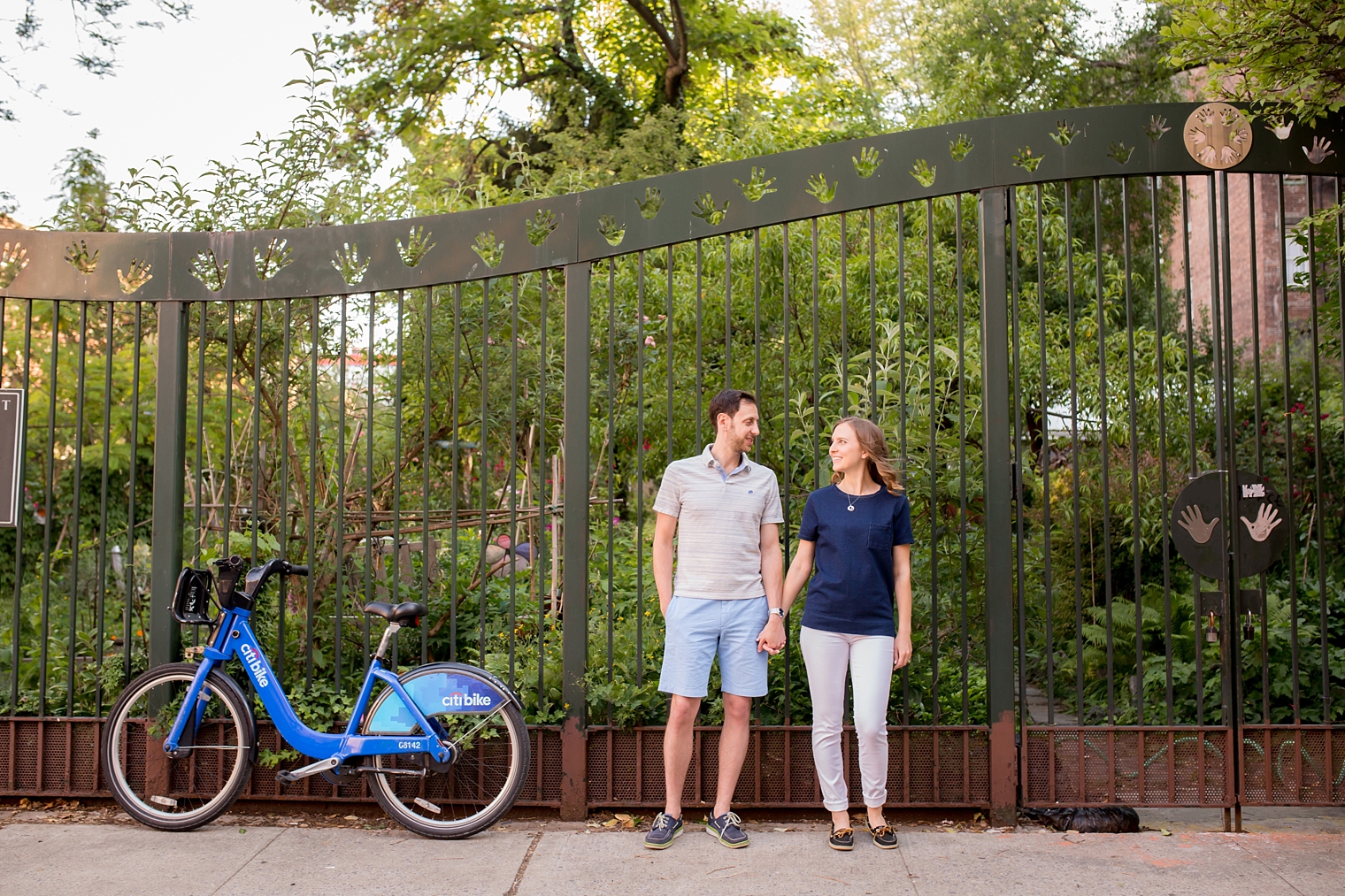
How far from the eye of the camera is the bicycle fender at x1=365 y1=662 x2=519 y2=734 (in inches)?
172

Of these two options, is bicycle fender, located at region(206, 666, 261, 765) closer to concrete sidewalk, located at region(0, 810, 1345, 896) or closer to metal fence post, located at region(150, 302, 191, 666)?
concrete sidewalk, located at region(0, 810, 1345, 896)

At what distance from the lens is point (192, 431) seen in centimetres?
846

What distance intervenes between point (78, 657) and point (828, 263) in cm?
513

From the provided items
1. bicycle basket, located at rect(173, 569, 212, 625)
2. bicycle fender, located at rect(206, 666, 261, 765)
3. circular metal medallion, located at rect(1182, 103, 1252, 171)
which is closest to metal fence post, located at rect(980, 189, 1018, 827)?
circular metal medallion, located at rect(1182, 103, 1252, 171)

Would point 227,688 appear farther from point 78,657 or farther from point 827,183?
point 827,183

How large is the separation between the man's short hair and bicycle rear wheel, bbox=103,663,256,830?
7.85 ft

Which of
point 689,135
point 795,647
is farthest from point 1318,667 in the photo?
point 689,135

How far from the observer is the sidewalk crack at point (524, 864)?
3.73m

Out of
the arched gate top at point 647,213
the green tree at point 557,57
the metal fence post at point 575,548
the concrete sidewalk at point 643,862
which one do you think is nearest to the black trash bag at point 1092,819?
the concrete sidewalk at point 643,862

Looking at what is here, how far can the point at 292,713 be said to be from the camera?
4496 millimetres

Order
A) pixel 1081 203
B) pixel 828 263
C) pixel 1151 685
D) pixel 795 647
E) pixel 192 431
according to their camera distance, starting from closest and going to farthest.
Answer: pixel 795 647 < pixel 1151 685 < pixel 828 263 < pixel 192 431 < pixel 1081 203

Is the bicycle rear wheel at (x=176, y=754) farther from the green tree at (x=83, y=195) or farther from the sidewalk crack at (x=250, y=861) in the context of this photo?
the green tree at (x=83, y=195)

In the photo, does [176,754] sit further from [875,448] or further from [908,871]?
[875,448]

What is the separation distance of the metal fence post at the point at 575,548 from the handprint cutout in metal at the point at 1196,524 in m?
2.61
